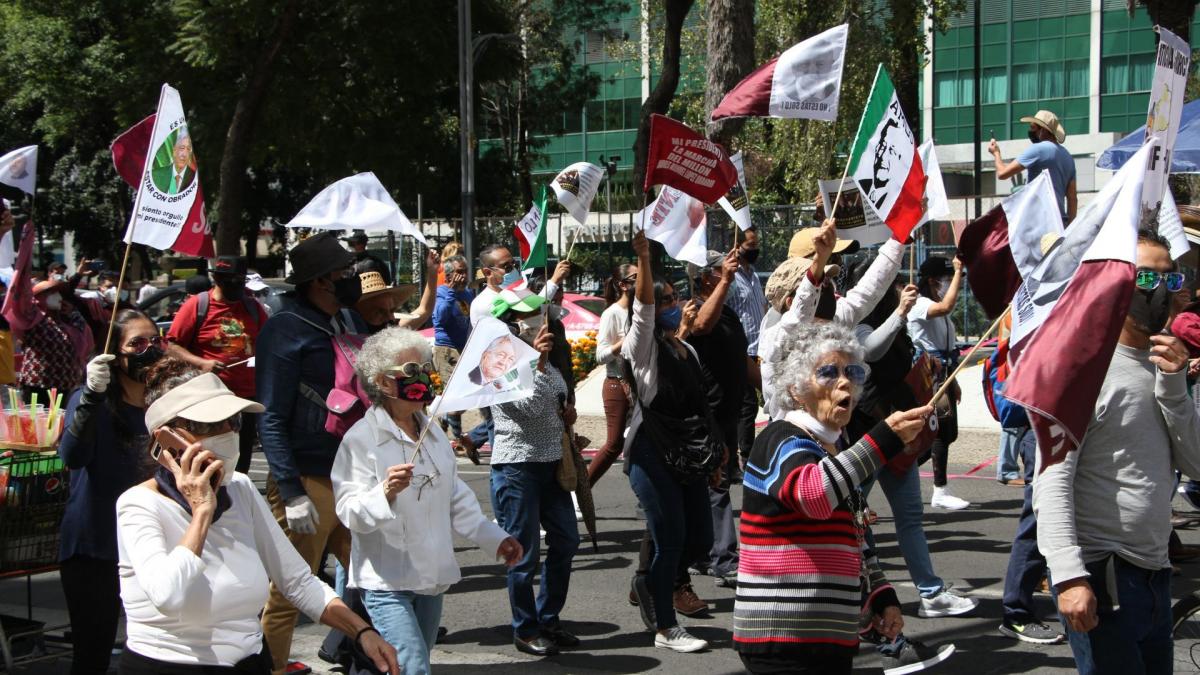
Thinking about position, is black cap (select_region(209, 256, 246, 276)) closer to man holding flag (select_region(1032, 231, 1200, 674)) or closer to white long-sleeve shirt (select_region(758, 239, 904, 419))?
white long-sleeve shirt (select_region(758, 239, 904, 419))

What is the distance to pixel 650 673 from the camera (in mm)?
6406

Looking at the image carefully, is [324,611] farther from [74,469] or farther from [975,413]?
[975,413]

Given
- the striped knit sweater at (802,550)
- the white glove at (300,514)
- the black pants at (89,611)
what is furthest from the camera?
the white glove at (300,514)

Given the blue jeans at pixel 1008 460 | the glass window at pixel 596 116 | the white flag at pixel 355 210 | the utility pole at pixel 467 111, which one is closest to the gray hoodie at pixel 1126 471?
the white flag at pixel 355 210

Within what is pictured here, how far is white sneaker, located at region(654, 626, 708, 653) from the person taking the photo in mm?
6672

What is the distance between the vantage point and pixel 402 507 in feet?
15.6

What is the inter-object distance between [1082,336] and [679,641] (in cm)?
345

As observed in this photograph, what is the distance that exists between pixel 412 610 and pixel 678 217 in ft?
13.3

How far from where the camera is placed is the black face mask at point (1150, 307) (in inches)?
160

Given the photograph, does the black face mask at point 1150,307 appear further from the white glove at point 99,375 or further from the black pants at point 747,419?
the black pants at point 747,419

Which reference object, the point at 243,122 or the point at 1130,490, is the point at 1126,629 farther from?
the point at 243,122

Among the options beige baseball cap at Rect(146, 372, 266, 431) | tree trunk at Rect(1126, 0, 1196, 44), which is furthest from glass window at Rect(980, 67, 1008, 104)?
beige baseball cap at Rect(146, 372, 266, 431)

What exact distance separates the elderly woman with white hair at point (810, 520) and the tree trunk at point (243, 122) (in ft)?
72.5

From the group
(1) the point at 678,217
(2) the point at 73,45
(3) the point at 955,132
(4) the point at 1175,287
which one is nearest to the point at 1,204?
(1) the point at 678,217
